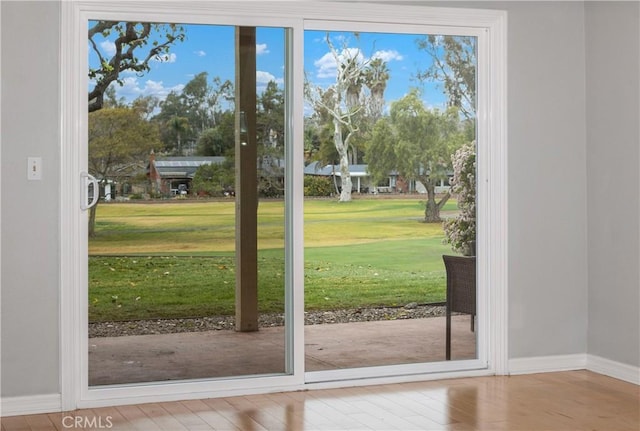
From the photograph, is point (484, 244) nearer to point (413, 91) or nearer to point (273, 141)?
point (413, 91)

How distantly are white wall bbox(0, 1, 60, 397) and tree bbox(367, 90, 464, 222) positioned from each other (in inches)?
75.4

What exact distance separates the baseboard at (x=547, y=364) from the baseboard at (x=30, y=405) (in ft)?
8.87

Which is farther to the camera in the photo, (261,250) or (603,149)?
(603,149)

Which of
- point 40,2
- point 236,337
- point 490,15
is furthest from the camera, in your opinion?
point 490,15

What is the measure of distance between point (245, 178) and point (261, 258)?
0.47 m

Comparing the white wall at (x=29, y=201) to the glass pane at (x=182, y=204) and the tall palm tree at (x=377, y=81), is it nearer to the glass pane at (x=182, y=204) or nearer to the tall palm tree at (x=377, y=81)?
the glass pane at (x=182, y=204)

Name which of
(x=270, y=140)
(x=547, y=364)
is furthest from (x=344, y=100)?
(x=547, y=364)

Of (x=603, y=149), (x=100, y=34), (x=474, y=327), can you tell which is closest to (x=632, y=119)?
(x=603, y=149)

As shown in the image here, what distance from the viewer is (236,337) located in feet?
15.7

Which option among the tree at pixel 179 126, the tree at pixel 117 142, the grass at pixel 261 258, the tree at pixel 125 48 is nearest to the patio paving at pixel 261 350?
the grass at pixel 261 258

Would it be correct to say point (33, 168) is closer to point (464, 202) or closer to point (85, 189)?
point (85, 189)

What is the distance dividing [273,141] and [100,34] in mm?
1109

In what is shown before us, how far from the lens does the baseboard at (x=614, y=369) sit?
5012mm

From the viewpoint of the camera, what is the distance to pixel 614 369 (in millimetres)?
5184
